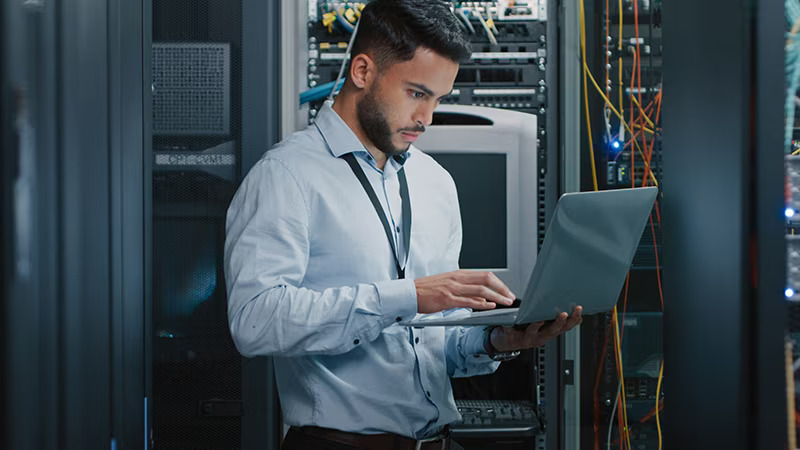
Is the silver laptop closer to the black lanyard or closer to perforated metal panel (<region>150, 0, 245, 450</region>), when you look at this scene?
the black lanyard

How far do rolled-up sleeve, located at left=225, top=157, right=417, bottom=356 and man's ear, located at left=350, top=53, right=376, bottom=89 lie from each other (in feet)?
1.16

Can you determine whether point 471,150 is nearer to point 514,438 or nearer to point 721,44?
point 514,438

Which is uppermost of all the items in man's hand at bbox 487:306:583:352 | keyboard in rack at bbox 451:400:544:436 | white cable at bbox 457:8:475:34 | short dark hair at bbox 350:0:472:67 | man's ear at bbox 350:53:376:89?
white cable at bbox 457:8:475:34

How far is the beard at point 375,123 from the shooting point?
4.65 feet

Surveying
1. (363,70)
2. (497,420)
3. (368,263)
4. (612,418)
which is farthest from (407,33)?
(497,420)

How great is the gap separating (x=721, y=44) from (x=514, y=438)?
5.12ft

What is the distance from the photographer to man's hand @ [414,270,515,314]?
1116mm

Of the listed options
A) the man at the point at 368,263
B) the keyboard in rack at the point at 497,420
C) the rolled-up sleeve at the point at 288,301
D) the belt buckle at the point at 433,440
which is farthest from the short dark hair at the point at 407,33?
the keyboard in rack at the point at 497,420

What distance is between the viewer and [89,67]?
895mm

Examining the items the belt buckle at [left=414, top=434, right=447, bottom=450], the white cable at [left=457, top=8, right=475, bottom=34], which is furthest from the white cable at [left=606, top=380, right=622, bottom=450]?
the white cable at [left=457, top=8, right=475, bottom=34]

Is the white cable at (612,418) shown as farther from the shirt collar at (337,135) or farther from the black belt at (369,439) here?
the shirt collar at (337,135)

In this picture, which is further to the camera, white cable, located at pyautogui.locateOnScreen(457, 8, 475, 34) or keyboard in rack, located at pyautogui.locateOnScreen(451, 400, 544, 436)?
white cable, located at pyautogui.locateOnScreen(457, 8, 475, 34)

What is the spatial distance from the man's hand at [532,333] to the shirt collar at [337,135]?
462mm

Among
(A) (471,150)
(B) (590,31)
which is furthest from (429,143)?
(B) (590,31)
